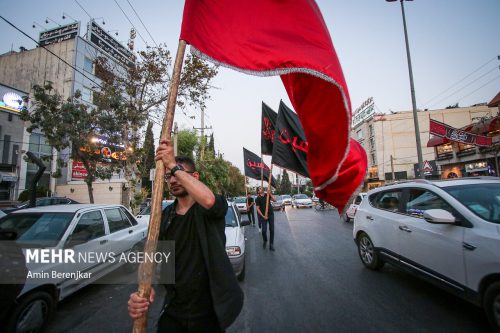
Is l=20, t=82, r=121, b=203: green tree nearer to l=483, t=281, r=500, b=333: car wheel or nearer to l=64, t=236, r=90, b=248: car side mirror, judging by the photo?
l=64, t=236, r=90, b=248: car side mirror

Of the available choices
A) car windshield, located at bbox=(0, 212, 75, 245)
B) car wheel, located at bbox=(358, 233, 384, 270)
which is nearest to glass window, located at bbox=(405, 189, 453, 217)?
car wheel, located at bbox=(358, 233, 384, 270)

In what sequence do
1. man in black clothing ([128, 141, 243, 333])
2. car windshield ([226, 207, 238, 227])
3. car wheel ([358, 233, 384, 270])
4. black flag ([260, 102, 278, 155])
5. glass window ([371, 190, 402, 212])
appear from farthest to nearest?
1. car windshield ([226, 207, 238, 227])
2. black flag ([260, 102, 278, 155])
3. car wheel ([358, 233, 384, 270])
4. glass window ([371, 190, 402, 212])
5. man in black clothing ([128, 141, 243, 333])

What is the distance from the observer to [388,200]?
5.21 m

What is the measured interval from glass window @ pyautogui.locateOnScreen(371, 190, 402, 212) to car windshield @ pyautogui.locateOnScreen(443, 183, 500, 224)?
1.03m

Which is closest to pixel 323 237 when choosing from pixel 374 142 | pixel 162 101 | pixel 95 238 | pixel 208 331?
pixel 95 238

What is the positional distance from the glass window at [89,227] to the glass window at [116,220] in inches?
12.1

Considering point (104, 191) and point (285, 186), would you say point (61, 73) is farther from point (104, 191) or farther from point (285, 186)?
point (285, 186)

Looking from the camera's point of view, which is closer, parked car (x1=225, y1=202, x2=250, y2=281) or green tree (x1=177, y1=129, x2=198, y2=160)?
parked car (x1=225, y1=202, x2=250, y2=281)

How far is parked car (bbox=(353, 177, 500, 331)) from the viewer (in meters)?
2.99

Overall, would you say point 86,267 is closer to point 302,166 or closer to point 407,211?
point 302,166

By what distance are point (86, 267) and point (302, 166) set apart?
3908mm

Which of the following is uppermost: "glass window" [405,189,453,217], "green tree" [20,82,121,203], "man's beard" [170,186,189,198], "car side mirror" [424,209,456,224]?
"green tree" [20,82,121,203]

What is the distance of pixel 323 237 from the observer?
9.45 m

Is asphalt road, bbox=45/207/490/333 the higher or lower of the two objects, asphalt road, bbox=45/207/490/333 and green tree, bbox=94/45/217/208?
the lower
